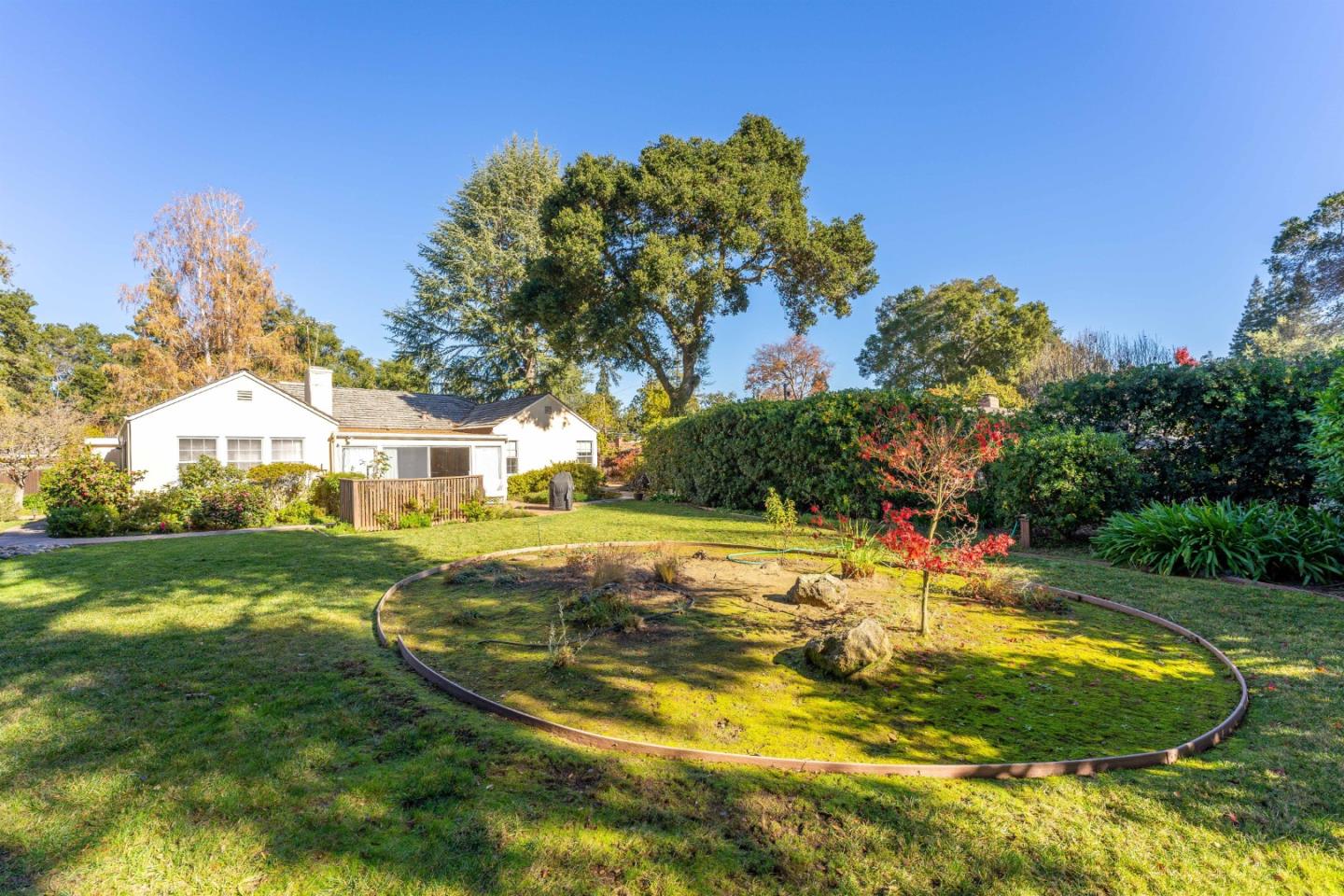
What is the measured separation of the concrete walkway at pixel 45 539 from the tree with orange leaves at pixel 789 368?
30873mm

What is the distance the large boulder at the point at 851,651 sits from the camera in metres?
3.57

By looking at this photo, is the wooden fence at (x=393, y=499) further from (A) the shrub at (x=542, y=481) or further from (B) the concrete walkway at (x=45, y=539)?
(A) the shrub at (x=542, y=481)

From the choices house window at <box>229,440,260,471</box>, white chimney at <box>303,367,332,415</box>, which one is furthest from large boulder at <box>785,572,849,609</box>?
white chimney at <box>303,367,332,415</box>

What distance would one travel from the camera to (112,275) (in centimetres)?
2439

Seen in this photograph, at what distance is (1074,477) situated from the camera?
26.3ft

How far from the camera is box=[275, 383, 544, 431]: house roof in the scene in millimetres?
18844

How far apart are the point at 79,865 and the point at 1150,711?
511 cm

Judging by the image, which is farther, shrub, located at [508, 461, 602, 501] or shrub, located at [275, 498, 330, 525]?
shrub, located at [508, 461, 602, 501]

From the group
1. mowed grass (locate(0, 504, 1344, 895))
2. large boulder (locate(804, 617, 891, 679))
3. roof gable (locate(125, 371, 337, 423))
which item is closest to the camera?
mowed grass (locate(0, 504, 1344, 895))

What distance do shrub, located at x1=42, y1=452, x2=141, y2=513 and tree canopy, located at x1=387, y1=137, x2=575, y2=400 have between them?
17659 mm

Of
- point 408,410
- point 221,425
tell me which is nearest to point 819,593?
point 221,425

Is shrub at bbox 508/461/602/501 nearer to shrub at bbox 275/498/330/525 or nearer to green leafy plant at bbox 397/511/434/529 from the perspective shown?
shrub at bbox 275/498/330/525

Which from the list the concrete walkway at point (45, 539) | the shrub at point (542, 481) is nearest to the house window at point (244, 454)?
the concrete walkway at point (45, 539)

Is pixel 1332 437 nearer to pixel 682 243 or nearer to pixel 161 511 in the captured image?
pixel 682 243
